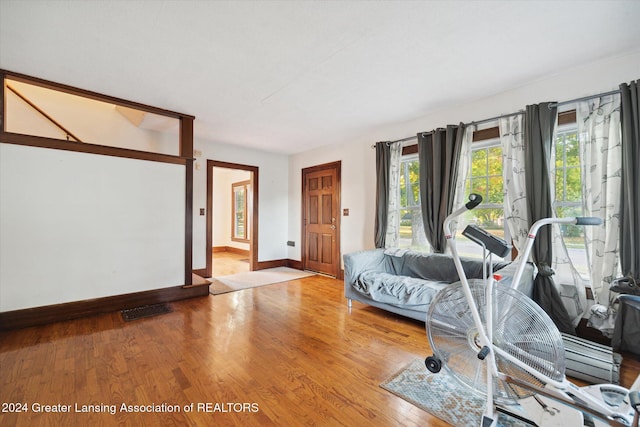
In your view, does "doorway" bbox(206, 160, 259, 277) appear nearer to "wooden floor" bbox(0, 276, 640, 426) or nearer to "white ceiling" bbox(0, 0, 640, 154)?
"wooden floor" bbox(0, 276, 640, 426)

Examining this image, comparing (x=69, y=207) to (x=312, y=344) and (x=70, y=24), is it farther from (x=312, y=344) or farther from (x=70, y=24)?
(x=312, y=344)

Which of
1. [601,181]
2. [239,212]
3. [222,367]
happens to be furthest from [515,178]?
[239,212]

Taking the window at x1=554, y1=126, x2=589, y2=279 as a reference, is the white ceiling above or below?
above

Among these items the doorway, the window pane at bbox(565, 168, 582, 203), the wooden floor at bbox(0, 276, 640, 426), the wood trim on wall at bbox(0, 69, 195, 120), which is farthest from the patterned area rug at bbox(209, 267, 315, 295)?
the window pane at bbox(565, 168, 582, 203)

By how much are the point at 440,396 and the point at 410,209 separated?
8.27ft

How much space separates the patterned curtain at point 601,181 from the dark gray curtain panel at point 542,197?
9.3 inches

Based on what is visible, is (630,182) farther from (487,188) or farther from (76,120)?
(76,120)

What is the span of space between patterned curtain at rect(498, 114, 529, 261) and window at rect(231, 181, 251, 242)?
590 cm

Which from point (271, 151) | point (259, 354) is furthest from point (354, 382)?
point (271, 151)

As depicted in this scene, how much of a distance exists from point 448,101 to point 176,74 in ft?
9.53

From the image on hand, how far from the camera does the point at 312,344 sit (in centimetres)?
238

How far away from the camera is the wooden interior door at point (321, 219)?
4945 millimetres

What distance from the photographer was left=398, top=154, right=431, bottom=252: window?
3.77 metres

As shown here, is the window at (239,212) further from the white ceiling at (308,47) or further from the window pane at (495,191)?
the window pane at (495,191)
